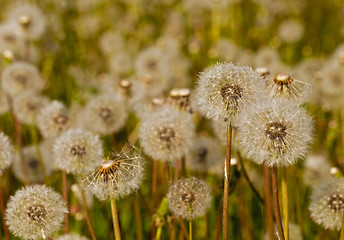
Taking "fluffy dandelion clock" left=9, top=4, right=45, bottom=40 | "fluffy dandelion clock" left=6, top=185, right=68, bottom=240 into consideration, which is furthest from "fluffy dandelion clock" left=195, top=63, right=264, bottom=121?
"fluffy dandelion clock" left=9, top=4, right=45, bottom=40

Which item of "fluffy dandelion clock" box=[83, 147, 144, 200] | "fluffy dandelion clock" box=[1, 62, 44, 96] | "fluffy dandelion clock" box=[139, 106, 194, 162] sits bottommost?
"fluffy dandelion clock" box=[83, 147, 144, 200]

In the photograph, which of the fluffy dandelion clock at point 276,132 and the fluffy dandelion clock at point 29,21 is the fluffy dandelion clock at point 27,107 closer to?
the fluffy dandelion clock at point 29,21

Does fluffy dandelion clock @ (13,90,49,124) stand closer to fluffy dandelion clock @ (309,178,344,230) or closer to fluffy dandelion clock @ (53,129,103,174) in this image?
fluffy dandelion clock @ (53,129,103,174)

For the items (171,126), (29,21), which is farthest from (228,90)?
(29,21)

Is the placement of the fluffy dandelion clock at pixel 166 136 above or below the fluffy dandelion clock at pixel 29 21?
below

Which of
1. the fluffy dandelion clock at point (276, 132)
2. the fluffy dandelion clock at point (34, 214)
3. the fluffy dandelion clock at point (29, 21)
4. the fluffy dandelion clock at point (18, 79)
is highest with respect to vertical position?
the fluffy dandelion clock at point (29, 21)

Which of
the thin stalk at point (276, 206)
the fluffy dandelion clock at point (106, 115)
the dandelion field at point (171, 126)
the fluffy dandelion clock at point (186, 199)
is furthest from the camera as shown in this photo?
the fluffy dandelion clock at point (106, 115)

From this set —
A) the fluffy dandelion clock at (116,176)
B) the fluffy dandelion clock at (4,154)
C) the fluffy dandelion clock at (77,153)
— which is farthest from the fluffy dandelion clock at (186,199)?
the fluffy dandelion clock at (4,154)
